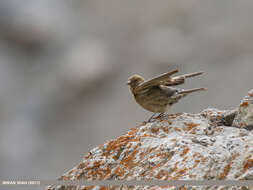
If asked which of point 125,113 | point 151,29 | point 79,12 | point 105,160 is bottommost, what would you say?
point 125,113

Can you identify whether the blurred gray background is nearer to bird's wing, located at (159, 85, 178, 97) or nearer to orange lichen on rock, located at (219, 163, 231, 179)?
bird's wing, located at (159, 85, 178, 97)

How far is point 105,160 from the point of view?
6000 mm

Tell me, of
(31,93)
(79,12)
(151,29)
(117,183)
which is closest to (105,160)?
(117,183)

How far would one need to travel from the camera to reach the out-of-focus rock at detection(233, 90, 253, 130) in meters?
6.07

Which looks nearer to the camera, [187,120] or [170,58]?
[187,120]

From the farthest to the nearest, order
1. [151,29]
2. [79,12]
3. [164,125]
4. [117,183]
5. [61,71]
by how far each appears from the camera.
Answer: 1. [79,12]
2. [151,29]
3. [61,71]
4. [164,125]
5. [117,183]

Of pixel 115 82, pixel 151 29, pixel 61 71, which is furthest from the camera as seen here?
pixel 151 29

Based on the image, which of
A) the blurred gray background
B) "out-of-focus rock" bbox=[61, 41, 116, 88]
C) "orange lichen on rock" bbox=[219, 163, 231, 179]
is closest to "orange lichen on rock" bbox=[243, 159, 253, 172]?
"orange lichen on rock" bbox=[219, 163, 231, 179]

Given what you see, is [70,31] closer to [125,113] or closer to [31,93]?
[31,93]

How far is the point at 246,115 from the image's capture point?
616cm

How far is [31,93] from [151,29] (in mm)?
8044

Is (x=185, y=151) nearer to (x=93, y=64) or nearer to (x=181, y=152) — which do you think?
(x=181, y=152)

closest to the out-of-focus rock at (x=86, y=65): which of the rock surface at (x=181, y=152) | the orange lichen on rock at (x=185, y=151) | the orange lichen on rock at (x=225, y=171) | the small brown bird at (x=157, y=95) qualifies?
the small brown bird at (x=157, y=95)

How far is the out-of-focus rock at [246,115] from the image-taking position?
6075mm
